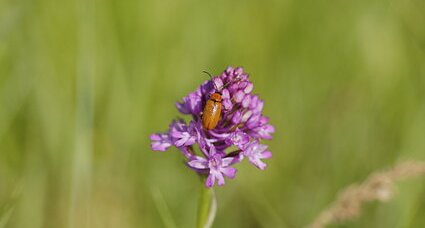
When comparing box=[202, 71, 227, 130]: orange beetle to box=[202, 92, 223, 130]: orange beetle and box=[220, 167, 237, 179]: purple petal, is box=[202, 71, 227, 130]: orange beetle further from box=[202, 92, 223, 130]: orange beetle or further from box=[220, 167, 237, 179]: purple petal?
box=[220, 167, 237, 179]: purple petal

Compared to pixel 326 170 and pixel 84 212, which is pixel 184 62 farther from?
pixel 84 212

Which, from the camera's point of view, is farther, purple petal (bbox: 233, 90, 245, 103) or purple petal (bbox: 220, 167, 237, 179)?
purple petal (bbox: 233, 90, 245, 103)

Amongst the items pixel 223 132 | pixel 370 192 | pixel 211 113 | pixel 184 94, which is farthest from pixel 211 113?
pixel 184 94

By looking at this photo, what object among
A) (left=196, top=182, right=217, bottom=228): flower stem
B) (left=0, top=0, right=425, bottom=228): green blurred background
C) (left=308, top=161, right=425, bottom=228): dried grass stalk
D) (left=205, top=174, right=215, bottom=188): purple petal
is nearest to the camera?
(left=205, top=174, right=215, bottom=188): purple petal

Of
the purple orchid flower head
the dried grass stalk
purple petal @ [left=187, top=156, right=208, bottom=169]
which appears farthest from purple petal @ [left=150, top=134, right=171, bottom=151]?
the dried grass stalk

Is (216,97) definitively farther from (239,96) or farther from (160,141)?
(160,141)

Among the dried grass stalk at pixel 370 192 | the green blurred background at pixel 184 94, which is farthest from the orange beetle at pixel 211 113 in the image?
the dried grass stalk at pixel 370 192

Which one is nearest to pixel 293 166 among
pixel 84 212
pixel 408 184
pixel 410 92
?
pixel 408 184
